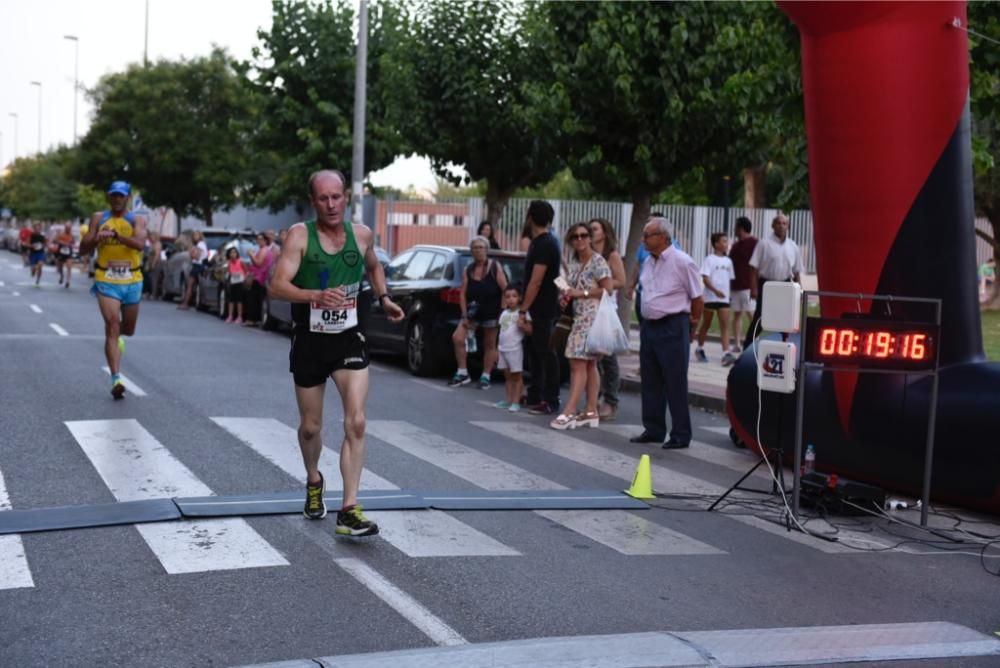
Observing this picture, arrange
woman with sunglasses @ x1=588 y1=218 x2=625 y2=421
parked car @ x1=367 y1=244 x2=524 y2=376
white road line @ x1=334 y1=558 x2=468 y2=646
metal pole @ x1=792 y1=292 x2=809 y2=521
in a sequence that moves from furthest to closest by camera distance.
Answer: parked car @ x1=367 y1=244 x2=524 y2=376
woman with sunglasses @ x1=588 y1=218 x2=625 y2=421
metal pole @ x1=792 y1=292 x2=809 y2=521
white road line @ x1=334 y1=558 x2=468 y2=646

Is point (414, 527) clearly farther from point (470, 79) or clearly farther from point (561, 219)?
point (561, 219)

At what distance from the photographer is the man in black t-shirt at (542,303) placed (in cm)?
1256

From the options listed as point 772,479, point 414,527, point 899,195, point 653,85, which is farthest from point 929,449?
point 653,85

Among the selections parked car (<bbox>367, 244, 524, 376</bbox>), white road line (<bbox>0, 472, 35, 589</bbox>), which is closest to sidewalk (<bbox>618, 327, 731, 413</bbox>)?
parked car (<bbox>367, 244, 524, 376</bbox>)

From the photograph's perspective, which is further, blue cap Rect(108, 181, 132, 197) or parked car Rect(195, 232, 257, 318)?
parked car Rect(195, 232, 257, 318)

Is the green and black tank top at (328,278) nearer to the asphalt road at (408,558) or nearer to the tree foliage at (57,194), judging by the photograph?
the asphalt road at (408,558)

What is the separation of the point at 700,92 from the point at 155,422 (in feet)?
32.1

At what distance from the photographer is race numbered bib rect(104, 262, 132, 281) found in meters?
12.6

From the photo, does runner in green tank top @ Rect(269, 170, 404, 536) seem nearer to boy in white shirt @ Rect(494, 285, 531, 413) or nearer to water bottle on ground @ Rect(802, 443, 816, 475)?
water bottle on ground @ Rect(802, 443, 816, 475)

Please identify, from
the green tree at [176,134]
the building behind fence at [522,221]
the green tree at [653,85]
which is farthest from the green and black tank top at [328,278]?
the green tree at [176,134]

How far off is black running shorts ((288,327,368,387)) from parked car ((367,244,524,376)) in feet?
26.4

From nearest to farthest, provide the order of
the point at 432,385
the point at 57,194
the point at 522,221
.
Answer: the point at 432,385 < the point at 522,221 < the point at 57,194

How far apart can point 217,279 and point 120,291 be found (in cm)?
1430

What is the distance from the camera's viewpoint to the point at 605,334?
11.8 metres
